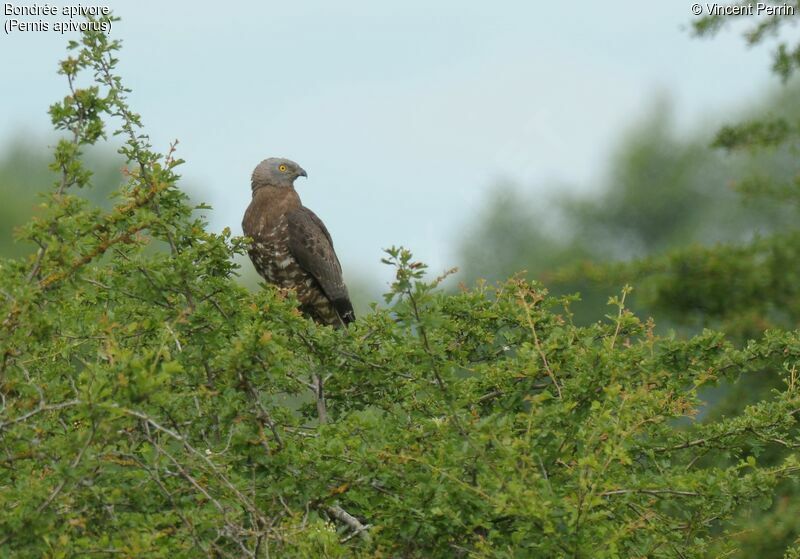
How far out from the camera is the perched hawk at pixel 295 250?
9.53m

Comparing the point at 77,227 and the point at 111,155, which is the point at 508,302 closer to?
the point at 77,227

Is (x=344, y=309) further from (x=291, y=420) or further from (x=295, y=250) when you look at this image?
(x=291, y=420)

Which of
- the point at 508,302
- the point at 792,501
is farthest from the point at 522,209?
the point at 508,302

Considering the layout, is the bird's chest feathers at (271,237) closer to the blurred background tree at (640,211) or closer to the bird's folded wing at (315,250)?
the bird's folded wing at (315,250)

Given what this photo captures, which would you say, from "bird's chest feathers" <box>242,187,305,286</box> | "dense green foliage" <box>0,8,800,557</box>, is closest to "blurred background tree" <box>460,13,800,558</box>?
"bird's chest feathers" <box>242,187,305,286</box>

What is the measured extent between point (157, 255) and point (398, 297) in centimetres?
164

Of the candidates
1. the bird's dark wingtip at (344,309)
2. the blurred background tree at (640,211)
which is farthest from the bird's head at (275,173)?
the blurred background tree at (640,211)

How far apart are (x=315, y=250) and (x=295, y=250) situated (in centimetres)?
17

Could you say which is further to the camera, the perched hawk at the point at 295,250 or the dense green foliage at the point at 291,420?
the perched hawk at the point at 295,250

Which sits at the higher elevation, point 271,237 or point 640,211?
point 640,211

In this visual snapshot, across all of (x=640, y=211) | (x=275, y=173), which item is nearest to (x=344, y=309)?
(x=275, y=173)

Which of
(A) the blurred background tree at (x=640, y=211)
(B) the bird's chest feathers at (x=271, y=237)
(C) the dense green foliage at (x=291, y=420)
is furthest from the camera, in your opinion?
(A) the blurred background tree at (x=640, y=211)

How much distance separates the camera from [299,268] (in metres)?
9.62

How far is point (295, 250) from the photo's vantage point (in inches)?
376
